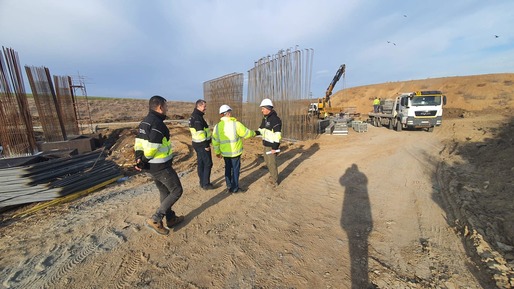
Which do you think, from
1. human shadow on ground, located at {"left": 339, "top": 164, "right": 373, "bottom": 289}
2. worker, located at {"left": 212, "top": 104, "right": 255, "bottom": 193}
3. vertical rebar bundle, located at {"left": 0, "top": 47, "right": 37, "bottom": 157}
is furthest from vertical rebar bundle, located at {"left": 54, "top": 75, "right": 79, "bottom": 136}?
human shadow on ground, located at {"left": 339, "top": 164, "right": 373, "bottom": 289}

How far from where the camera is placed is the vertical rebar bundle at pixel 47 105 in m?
8.55

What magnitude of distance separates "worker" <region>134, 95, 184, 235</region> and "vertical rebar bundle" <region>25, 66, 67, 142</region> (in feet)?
27.0

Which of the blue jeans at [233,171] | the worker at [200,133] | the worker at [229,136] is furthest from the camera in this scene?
the worker at [200,133]

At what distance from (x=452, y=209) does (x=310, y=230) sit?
8.97 feet

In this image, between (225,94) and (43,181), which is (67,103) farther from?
(43,181)

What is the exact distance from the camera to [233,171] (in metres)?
4.88

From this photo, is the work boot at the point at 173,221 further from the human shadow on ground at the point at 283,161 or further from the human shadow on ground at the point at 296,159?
the human shadow on ground at the point at 296,159

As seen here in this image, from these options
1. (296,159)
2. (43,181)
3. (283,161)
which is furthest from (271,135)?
(43,181)

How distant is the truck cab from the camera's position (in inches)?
516

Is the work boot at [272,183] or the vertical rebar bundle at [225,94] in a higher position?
the vertical rebar bundle at [225,94]

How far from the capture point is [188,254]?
3.02 metres

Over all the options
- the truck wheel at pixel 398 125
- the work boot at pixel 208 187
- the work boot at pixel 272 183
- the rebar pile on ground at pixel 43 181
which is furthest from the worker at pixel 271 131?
the truck wheel at pixel 398 125

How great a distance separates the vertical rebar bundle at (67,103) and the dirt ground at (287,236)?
6.97m

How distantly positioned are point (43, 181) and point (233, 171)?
12.2 ft
